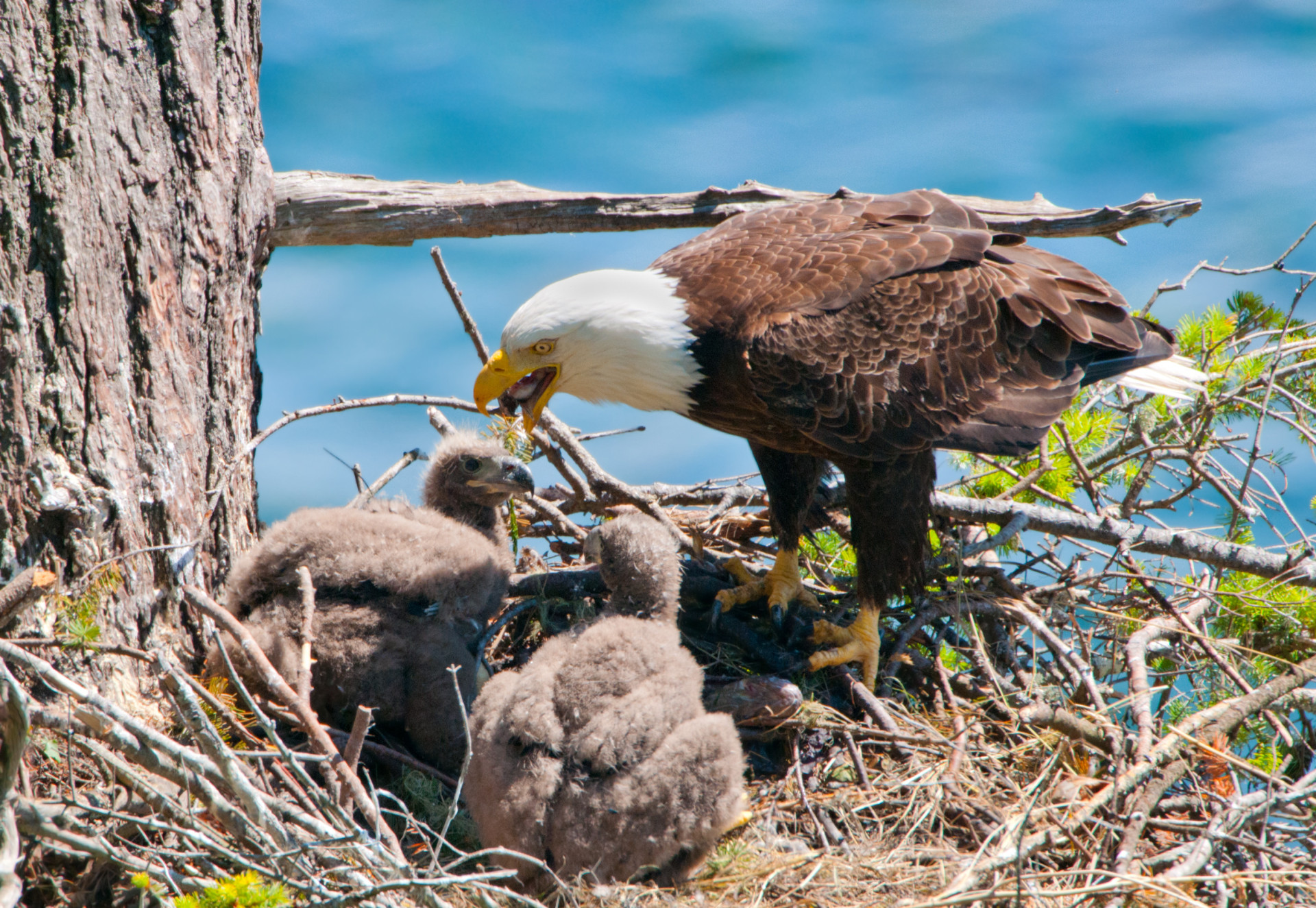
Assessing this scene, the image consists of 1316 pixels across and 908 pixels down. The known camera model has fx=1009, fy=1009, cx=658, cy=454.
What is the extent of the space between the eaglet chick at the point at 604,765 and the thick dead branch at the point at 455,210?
1761 millimetres

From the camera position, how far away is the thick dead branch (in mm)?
3766

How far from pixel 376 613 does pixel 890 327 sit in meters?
2.10

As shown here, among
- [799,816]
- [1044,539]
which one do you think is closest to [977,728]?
[799,816]

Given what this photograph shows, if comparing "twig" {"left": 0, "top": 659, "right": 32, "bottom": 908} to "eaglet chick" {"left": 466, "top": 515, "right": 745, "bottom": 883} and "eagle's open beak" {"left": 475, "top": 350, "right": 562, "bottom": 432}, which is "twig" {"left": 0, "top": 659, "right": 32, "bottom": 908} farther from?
"eagle's open beak" {"left": 475, "top": 350, "right": 562, "bottom": 432}

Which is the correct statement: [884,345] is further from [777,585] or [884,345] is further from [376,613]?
[376,613]

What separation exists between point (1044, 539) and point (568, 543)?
2058 millimetres

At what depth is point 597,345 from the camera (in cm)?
386

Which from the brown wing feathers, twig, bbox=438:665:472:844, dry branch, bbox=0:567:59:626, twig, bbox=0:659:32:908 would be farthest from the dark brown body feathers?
twig, bbox=0:659:32:908

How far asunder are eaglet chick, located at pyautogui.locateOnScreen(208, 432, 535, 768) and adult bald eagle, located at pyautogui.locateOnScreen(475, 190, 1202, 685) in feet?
2.42

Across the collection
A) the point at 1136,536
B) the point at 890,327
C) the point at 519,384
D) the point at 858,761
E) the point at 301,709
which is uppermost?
the point at 890,327

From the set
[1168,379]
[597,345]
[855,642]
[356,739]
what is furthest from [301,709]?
[1168,379]

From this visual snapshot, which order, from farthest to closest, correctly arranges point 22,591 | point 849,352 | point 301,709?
point 849,352 → point 22,591 → point 301,709

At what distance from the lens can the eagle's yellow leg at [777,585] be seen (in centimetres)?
425

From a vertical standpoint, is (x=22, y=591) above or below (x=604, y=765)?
above
